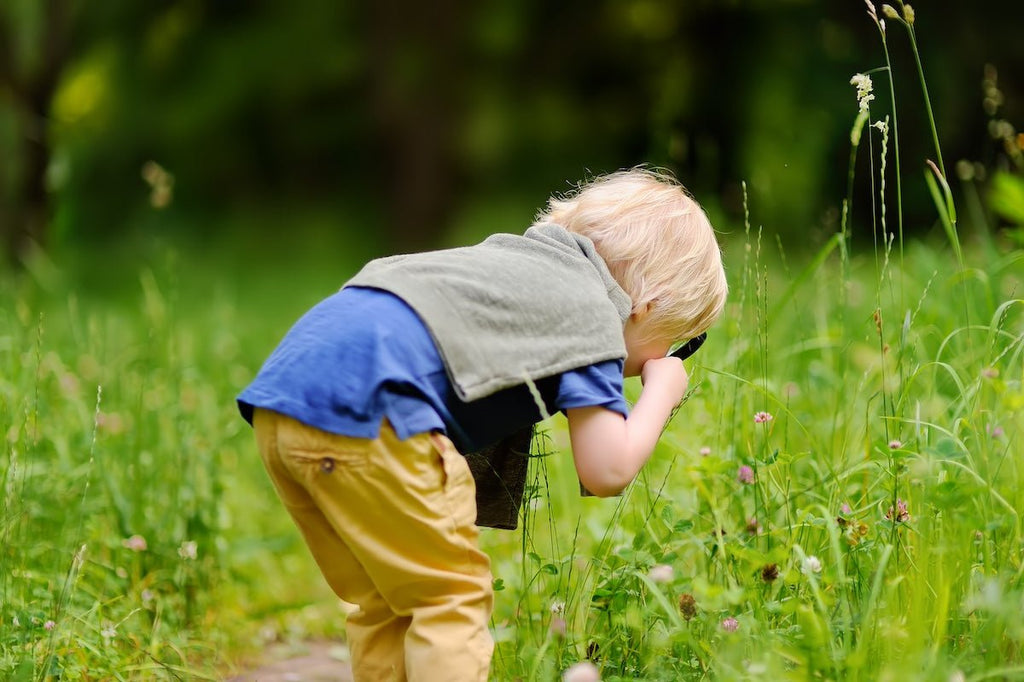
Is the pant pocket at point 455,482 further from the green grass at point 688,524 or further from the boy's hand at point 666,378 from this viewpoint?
the boy's hand at point 666,378

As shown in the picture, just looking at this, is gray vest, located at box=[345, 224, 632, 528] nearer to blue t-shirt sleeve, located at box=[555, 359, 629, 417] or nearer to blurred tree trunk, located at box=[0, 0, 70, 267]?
blue t-shirt sleeve, located at box=[555, 359, 629, 417]

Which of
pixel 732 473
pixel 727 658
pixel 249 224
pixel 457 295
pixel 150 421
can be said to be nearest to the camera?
pixel 727 658

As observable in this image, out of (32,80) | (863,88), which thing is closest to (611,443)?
(863,88)

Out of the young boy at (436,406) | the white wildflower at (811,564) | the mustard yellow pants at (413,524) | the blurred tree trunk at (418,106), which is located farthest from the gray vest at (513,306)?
the blurred tree trunk at (418,106)

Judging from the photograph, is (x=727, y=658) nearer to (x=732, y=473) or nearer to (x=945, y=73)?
(x=732, y=473)

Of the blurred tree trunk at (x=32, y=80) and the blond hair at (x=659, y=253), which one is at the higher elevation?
the blurred tree trunk at (x=32, y=80)

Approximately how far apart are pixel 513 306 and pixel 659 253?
0.30m

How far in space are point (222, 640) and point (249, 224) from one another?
27.8 feet

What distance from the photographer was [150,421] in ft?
8.43

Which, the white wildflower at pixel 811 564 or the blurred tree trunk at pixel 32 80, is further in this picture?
the blurred tree trunk at pixel 32 80

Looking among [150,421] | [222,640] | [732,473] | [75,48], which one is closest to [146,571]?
[222,640]

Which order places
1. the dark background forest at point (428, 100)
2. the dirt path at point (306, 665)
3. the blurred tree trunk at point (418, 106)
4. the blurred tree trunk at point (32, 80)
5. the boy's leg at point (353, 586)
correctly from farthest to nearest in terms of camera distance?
the blurred tree trunk at point (418, 106), the dark background forest at point (428, 100), the blurred tree trunk at point (32, 80), the dirt path at point (306, 665), the boy's leg at point (353, 586)

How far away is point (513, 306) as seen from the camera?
1.70 meters

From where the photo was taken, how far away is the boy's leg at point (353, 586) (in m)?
1.72
